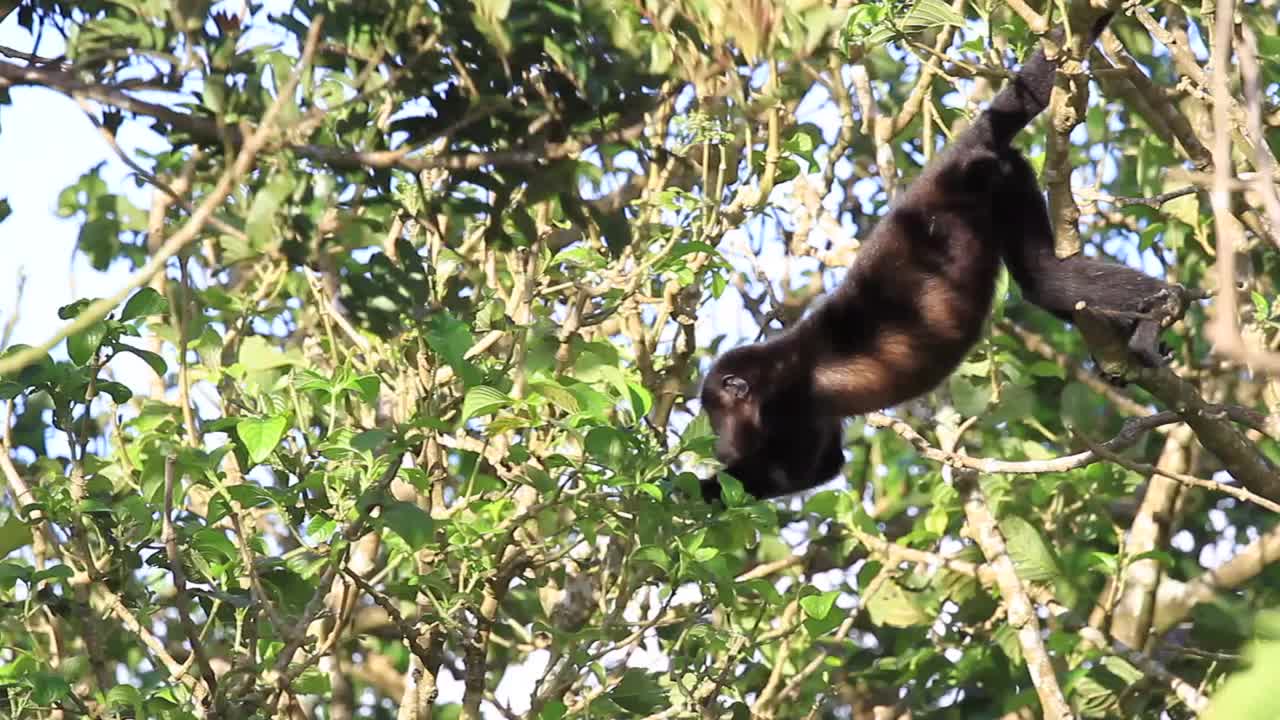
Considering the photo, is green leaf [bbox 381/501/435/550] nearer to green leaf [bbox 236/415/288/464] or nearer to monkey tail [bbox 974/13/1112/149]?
green leaf [bbox 236/415/288/464]

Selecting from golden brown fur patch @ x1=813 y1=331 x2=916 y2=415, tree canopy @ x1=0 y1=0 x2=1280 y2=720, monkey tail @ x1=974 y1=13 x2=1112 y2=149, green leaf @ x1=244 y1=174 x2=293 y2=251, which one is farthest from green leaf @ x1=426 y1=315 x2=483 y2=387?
golden brown fur patch @ x1=813 y1=331 x2=916 y2=415

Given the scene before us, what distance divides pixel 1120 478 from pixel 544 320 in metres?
2.88

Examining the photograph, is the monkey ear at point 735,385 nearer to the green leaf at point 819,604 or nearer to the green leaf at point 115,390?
the green leaf at point 819,604

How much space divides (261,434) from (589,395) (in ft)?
2.87

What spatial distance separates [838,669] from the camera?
652 cm

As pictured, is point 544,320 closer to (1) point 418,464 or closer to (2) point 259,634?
(1) point 418,464

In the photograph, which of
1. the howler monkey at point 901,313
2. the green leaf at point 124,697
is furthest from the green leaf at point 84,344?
the howler monkey at point 901,313

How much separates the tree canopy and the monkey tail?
0.45 ft

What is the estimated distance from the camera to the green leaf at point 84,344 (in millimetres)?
3951

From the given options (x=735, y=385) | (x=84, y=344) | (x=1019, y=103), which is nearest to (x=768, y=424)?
(x=735, y=385)

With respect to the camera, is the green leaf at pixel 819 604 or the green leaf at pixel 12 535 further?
the green leaf at pixel 819 604

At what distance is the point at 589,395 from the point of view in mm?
4137

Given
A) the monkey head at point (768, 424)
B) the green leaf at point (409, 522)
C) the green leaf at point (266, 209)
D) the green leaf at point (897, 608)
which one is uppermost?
the green leaf at point (266, 209)

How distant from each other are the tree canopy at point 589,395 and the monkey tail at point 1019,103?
0.14 metres
